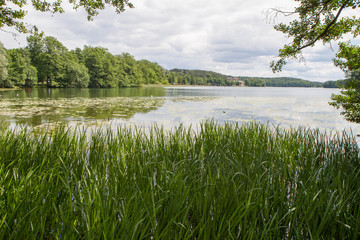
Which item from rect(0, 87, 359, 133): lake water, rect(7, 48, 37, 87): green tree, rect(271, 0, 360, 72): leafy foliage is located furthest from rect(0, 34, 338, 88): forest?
rect(271, 0, 360, 72): leafy foliage

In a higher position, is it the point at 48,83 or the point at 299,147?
the point at 48,83

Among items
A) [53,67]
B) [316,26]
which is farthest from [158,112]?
[53,67]

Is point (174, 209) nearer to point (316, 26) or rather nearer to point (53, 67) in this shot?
point (316, 26)

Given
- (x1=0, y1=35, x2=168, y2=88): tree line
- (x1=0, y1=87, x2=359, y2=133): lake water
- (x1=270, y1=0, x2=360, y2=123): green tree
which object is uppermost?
(x1=0, y1=35, x2=168, y2=88): tree line

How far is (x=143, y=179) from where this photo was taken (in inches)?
86.0

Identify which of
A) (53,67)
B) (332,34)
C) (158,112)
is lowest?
(158,112)

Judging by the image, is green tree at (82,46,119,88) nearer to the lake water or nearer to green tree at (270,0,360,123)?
the lake water

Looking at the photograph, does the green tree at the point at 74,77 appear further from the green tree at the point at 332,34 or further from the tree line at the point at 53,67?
the green tree at the point at 332,34

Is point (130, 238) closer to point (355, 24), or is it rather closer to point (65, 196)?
point (65, 196)

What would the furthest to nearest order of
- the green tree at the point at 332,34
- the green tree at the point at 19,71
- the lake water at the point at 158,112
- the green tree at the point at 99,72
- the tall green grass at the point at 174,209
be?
the green tree at the point at 99,72, the green tree at the point at 19,71, the lake water at the point at 158,112, the green tree at the point at 332,34, the tall green grass at the point at 174,209

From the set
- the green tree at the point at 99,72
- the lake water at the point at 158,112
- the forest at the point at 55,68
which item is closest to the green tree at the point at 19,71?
the forest at the point at 55,68

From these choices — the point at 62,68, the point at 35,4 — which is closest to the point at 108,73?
the point at 62,68

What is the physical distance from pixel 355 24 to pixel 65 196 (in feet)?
23.8

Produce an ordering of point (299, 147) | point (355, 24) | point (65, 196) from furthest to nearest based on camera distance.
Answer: point (355, 24) → point (299, 147) → point (65, 196)
